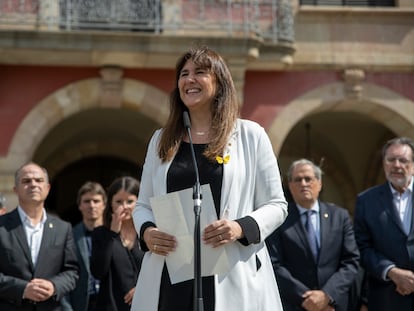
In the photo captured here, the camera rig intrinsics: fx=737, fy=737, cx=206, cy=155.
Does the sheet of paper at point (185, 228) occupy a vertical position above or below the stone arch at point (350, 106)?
below

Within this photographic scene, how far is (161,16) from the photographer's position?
1070cm

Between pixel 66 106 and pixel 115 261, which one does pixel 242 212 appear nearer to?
pixel 115 261

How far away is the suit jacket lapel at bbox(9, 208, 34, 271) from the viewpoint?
5.17m

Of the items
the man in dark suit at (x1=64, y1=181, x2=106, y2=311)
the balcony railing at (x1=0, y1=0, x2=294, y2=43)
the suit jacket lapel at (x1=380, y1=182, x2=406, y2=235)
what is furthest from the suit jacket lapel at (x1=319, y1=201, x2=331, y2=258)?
the balcony railing at (x1=0, y1=0, x2=294, y2=43)

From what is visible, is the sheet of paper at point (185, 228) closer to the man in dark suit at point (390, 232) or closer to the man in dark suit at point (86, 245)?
the man in dark suit at point (390, 232)

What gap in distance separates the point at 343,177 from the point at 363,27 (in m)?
3.95

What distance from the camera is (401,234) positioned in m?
5.27

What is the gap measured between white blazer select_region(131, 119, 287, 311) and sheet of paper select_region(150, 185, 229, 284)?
0.17 ft

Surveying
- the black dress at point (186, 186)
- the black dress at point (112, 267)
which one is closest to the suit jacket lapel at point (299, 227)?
the black dress at point (112, 267)

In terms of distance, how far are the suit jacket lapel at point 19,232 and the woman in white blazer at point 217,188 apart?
2.03 meters

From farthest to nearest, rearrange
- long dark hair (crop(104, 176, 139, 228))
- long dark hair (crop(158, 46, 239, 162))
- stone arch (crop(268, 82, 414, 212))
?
stone arch (crop(268, 82, 414, 212)) < long dark hair (crop(104, 176, 139, 228)) < long dark hair (crop(158, 46, 239, 162))

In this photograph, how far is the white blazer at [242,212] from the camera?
3131mm

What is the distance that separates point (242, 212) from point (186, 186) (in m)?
0.27

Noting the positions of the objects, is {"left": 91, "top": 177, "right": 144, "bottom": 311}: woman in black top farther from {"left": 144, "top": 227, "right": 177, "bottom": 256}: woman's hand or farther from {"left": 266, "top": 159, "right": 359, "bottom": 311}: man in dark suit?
{"left": 144, "top": 227, "right": 177, "bottom": 256}: woman's hand
